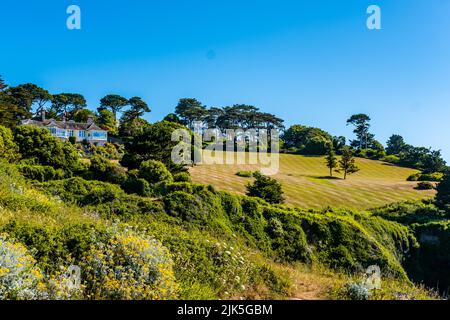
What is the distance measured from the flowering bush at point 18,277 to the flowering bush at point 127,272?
0.75 m

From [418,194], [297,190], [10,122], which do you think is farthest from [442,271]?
[10,122]

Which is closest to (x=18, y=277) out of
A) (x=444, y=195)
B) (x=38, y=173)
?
(x=38, y=173)

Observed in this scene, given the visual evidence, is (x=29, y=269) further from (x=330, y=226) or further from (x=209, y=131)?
(x=209, y=131)

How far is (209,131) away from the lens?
98.3 metres

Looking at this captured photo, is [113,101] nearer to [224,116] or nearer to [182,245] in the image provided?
[224,116]

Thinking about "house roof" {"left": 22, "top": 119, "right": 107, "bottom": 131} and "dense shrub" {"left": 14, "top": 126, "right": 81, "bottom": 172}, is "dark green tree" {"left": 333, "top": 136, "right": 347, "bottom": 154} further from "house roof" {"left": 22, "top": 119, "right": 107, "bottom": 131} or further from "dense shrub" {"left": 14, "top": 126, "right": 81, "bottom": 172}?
"dense shrub" {"left": 14, "top": 126, "right": 81, "bottom": 172}

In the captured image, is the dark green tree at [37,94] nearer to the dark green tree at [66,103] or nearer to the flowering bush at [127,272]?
the dark green tree at [66,103]

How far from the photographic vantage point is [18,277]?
16.0ft

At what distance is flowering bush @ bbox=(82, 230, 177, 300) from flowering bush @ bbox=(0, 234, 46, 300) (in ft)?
2.46

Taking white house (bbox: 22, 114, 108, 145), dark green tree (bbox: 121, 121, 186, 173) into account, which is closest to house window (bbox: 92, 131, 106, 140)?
white house (bbox: 22, 114, 108, 145)

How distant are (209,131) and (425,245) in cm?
7863

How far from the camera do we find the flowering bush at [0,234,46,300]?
465 cm

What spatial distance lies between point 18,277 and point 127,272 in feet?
5.27

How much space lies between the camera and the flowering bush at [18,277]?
465 centimetres
